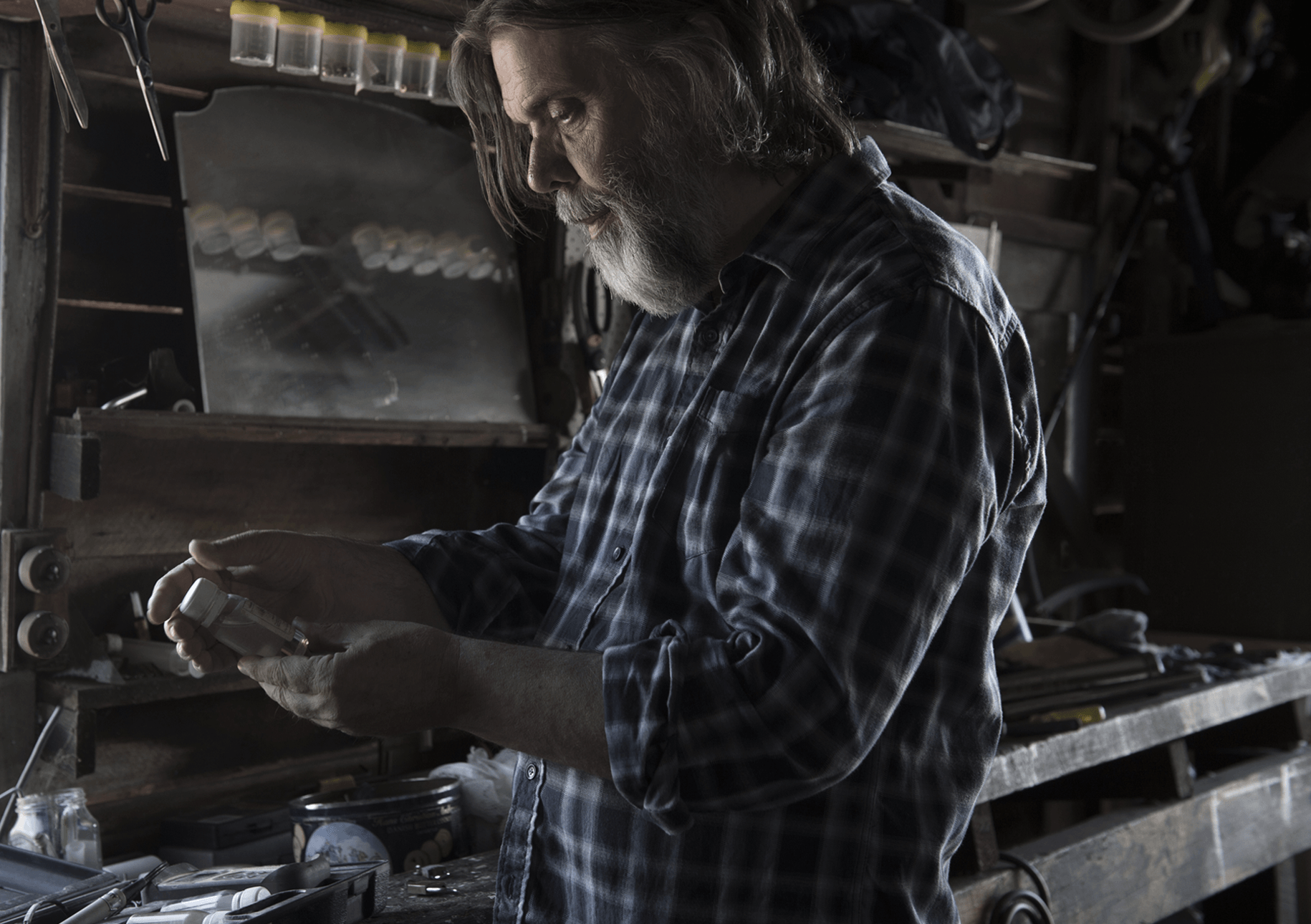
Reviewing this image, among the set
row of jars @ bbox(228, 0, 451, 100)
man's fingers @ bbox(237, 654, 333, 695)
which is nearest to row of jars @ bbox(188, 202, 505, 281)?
row of jars @ bbox(228, 0, 451, 100)

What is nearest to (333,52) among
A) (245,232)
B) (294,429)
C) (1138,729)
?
(245,232)

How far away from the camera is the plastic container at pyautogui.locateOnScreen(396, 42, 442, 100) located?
2275 mm

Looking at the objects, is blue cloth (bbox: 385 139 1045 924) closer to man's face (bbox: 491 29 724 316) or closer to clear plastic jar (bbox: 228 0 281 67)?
man's face (bbox: 491 29 724 316)

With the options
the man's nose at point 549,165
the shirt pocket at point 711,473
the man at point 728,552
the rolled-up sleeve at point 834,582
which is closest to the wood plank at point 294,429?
the man at point 728,552

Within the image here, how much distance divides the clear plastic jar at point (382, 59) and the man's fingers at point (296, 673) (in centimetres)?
149

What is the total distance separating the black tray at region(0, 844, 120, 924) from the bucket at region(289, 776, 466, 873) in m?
0.37

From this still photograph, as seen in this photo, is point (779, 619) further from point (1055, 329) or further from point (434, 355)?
point (1055, 329)

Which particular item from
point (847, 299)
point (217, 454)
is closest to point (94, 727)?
point (217, 454)

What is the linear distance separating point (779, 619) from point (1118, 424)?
448cm

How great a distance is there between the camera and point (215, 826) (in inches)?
85.7

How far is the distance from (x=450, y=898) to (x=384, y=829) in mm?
278

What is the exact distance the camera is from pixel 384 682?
100 cm

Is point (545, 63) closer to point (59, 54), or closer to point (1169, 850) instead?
point (59, 54)

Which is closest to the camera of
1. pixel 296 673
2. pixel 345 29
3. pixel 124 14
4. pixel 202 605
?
pixel 296 673
